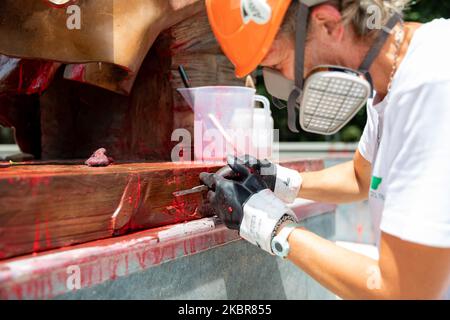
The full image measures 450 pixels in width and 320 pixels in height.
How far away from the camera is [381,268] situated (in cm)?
121

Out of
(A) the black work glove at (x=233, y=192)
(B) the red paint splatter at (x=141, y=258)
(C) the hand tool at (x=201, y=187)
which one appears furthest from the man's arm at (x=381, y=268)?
(B) the red paint splatter at (x=141, y=258)

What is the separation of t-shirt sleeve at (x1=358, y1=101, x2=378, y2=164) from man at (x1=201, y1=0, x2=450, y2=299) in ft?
0.28

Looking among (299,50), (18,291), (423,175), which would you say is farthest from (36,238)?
(423,175)

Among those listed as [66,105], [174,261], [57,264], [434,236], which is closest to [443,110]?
[434,236]

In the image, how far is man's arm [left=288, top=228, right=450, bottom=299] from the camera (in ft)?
3.74

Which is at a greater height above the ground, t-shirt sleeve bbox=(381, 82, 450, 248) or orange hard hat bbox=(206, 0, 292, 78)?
orange hard hat bbox=(206, 0, 292, 78)

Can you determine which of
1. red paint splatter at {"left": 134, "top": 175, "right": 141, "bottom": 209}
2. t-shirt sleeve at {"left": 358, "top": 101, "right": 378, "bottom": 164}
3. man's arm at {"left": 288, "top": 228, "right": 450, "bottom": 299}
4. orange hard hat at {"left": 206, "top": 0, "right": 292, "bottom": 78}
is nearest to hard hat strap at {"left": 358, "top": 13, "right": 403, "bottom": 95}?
orange hard hat at {"left": 206, "top": 0, "right": 292, "bottom": 78}

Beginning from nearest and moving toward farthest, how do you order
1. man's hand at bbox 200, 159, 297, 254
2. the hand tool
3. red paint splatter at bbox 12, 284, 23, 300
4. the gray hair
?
1. red paint splatter at bbox 12, 284, 23, 300
2. the gray hair
3. man's hand at bbox 200, 159, 297, 254
4. the hand tool

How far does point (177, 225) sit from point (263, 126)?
27.3 inches

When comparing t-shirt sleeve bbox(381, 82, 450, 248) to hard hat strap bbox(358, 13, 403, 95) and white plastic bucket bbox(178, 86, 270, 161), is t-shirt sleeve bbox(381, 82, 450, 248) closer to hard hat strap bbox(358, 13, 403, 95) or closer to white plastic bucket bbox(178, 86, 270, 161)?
hard hat strap bbox(358, 13, 403, 95)

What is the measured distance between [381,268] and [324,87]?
1.88 feet

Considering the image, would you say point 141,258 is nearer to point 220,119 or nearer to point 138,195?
point 138,195

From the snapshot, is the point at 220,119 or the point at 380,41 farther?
the point at 220,119
